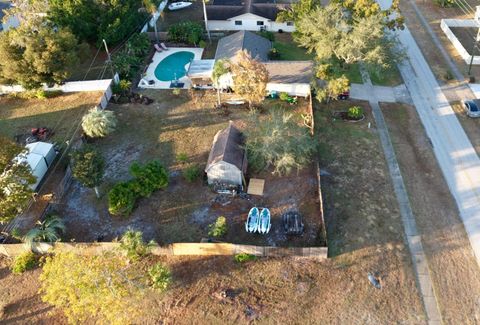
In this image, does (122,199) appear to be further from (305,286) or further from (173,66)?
(173,66)

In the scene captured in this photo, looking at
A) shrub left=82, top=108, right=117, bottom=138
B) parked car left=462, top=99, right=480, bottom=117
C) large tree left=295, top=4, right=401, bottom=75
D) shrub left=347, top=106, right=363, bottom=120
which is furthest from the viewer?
large tree left=295, top=4, right=401, bottom=75

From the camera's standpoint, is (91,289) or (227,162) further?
(227,162)

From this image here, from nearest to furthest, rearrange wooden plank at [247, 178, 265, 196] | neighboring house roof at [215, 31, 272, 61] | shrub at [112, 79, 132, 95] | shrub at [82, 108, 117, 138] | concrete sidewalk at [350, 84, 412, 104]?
wooden plank at [247, 178, 265, 196]
shrub at [82, 108, 117, 138]
concrete sidewalk at [350, 84, 412, 104]
shrub at [112, 79, 132, 95]
neighboring house roof at [215, 31, 272, 61]

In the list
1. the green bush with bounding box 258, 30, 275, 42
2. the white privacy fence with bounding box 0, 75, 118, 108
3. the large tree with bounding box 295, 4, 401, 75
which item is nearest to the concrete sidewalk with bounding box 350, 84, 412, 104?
the large tree with bounding box 295, 4, 401, 75

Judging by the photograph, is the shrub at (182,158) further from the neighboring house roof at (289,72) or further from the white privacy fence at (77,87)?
the white privacy fence at (77,87)

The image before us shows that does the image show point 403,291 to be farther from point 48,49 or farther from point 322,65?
point 48,49

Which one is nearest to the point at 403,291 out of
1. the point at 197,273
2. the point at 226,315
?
the point at 226,315

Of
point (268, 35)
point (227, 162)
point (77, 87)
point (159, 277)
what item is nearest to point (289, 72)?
point (268, 35)

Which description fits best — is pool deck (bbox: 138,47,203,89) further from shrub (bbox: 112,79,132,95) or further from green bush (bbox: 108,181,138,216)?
green bush (bbox: 108,181,138,216)
